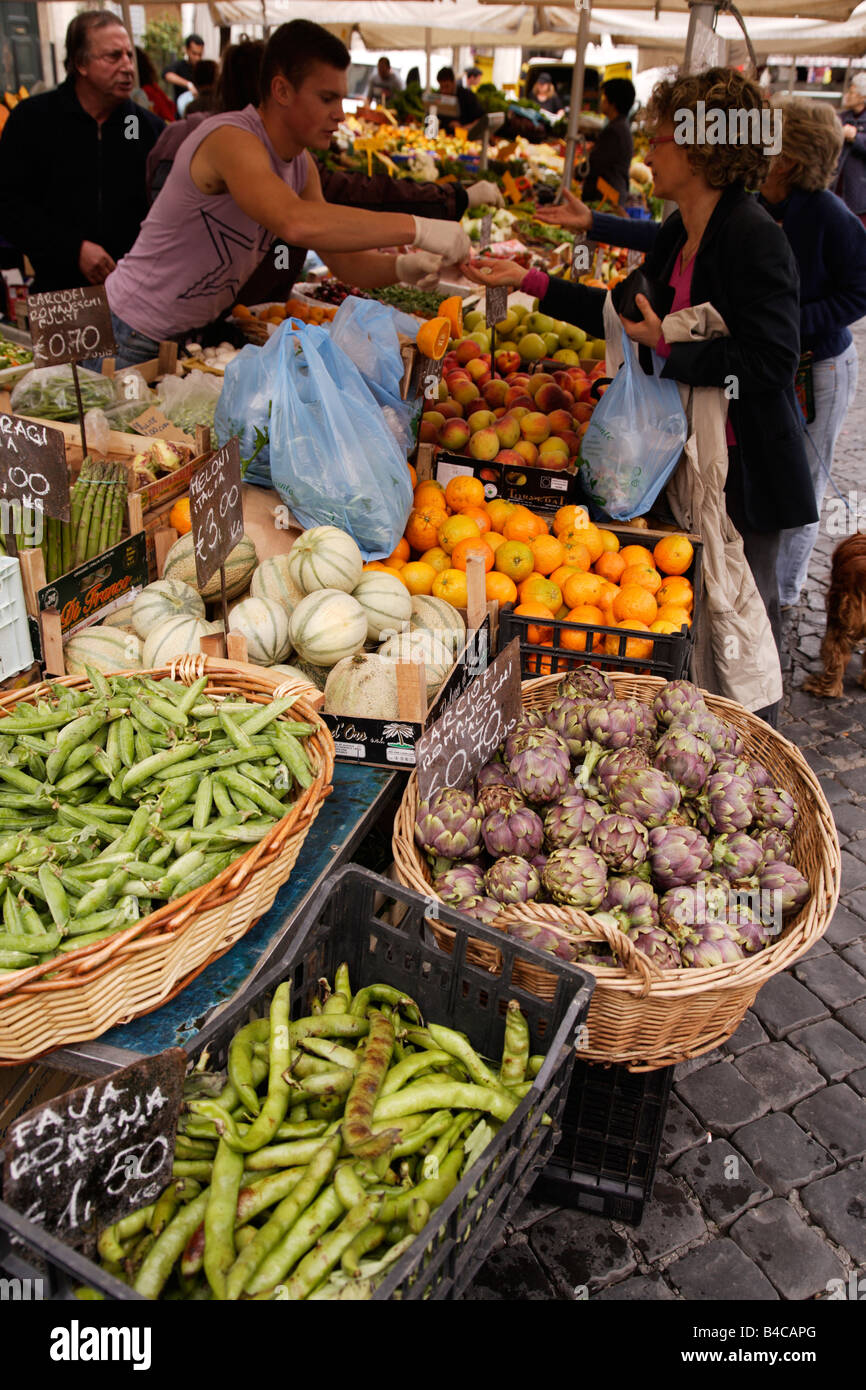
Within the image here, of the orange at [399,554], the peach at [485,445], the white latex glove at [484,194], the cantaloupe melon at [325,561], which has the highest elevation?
the white latex glove at [484,194]

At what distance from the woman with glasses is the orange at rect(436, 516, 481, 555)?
3.24ft

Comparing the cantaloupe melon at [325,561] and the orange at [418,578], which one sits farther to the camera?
the orange at [418,578]

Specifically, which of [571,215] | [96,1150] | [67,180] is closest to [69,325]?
[96,1150]

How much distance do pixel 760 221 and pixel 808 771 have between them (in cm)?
205

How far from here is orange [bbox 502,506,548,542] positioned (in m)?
3.60

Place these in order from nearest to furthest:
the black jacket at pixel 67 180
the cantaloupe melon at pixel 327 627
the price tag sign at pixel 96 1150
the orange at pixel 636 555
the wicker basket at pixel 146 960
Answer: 1. the price tag sign at pixel 96 1150
2. the wicker basket at pixel 146 960
3. the cantaloupe melon at pixel 327 627
4. the orange at pixel 636 555
5. the black jacket at pixel 67 180

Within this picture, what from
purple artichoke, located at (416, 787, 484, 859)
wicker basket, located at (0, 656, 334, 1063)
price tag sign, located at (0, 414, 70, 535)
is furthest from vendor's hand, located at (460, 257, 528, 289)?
wicker basket, located at (0, 656, 334, 1063)

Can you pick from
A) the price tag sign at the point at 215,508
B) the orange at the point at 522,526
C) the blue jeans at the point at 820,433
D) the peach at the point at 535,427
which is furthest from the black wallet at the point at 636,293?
the price tag sign at the point at 215,508

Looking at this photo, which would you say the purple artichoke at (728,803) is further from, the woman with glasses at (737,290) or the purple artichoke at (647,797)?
the woman with glasses at (737,290)

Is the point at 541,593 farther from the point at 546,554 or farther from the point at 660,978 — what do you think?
the point at 660,978

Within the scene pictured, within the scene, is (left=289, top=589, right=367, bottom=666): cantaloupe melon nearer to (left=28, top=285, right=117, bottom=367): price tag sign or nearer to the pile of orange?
the pile of orange

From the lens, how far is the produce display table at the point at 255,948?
173cm

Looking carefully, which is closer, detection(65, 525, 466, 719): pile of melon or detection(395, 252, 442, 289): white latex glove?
detection(65, 525, 466, 719): pile of melon
